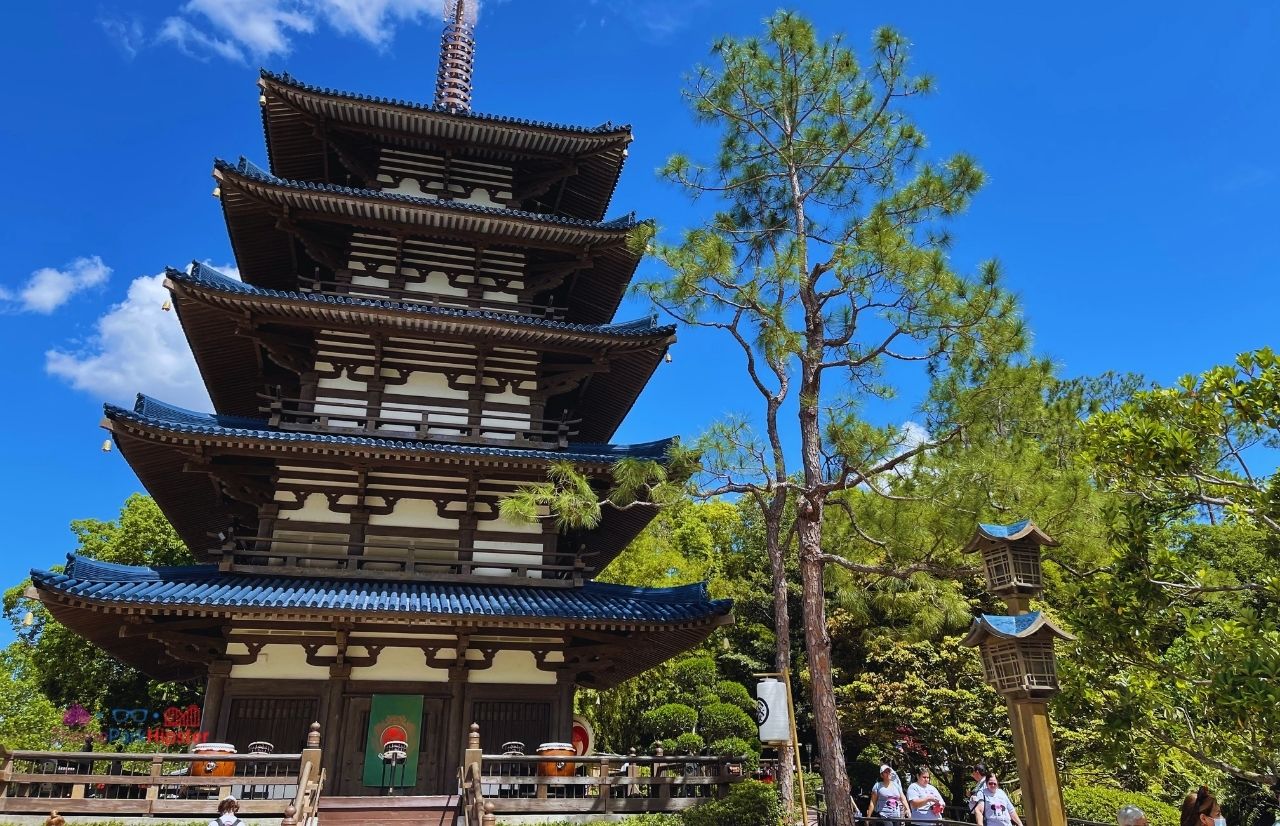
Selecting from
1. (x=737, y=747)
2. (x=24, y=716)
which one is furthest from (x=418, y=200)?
(x=24, y=716)

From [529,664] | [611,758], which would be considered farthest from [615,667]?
[611,758]

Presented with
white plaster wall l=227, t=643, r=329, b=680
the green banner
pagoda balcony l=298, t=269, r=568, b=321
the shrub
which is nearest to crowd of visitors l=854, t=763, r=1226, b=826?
the green banner

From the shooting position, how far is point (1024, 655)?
6684 mm

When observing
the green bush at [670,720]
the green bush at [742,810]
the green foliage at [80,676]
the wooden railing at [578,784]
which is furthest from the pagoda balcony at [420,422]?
the green foliage at [80,676]

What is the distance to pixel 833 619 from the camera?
26.1m

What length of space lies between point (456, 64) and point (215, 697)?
17.2 m

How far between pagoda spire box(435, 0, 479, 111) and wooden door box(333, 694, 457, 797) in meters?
15.6

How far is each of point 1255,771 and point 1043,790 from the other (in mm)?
2631

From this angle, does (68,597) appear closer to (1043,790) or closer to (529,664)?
(529,664)

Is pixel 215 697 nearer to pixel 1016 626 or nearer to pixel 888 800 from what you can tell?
pixel 888 800

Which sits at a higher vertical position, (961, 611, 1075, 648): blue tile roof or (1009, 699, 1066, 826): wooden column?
(961, 611, 1075, 648): blue tile roof

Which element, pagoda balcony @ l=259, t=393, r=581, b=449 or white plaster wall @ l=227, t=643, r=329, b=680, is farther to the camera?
pagoda balcony @ l=259, t=393, r=581, b=449

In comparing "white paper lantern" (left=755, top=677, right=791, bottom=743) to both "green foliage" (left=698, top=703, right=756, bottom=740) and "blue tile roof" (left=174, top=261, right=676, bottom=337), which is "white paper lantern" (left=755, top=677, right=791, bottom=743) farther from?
"green foliage" (left=698, top=703, right=756, bottom=740)

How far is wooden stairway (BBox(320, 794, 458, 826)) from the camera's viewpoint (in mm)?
10664
